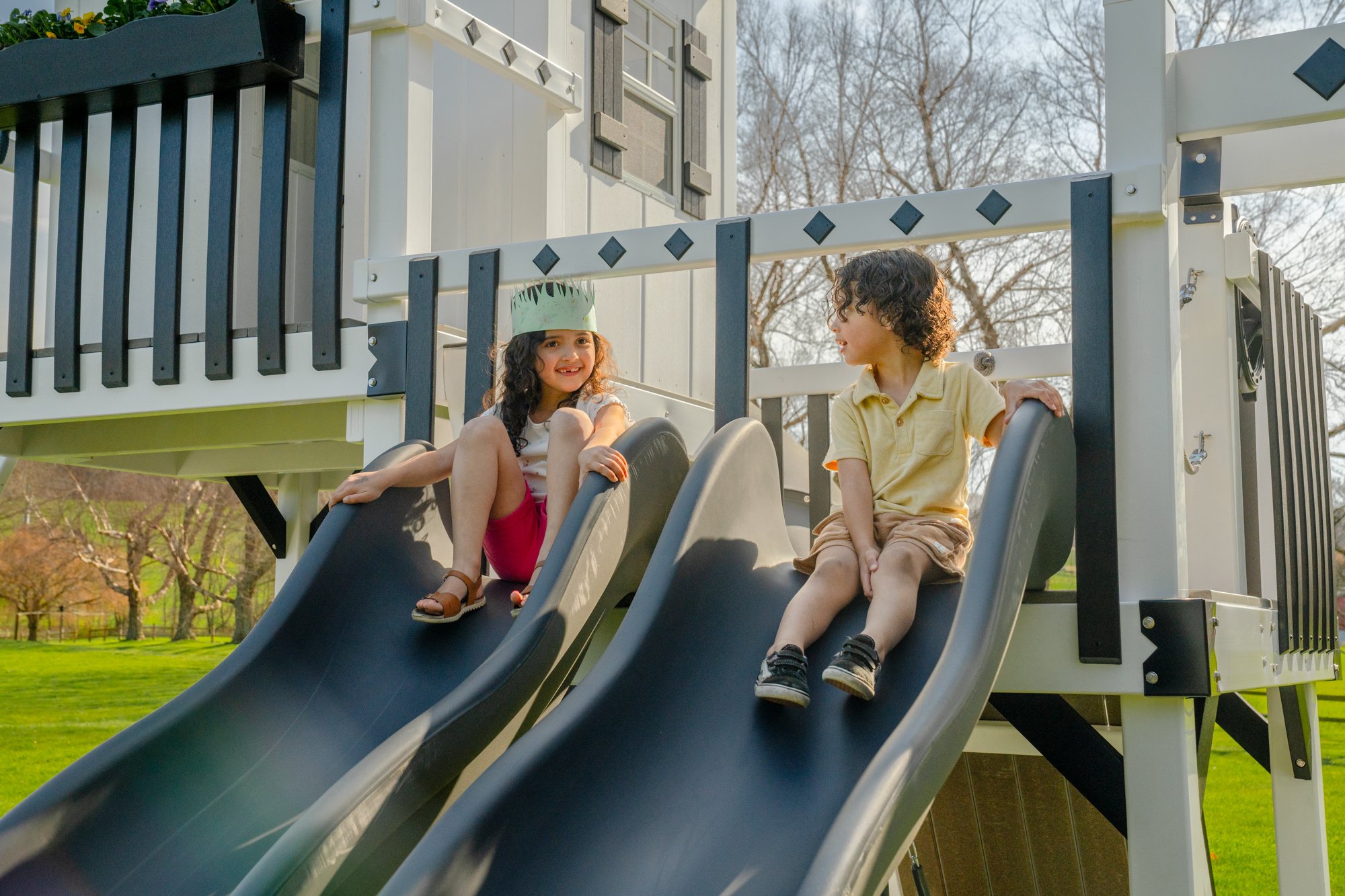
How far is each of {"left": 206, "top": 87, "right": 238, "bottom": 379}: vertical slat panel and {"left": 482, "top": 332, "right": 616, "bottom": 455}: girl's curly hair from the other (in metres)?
0.97

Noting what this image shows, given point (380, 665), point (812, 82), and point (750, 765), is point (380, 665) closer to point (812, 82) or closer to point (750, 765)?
point (750, 765)

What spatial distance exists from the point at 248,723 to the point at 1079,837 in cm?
274

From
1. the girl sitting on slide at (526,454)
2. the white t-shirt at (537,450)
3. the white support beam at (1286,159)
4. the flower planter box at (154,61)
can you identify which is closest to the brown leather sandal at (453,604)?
the girl sitting on slide at (526,454)

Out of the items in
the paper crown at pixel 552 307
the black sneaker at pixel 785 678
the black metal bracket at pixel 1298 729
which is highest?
the paper crown at pixel 552 307

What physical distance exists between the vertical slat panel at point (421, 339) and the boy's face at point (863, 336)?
100cm

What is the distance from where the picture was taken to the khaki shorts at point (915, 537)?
2.32 meters

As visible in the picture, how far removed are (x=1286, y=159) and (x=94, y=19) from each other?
334 centimetres

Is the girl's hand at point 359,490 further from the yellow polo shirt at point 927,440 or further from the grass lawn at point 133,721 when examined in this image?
the grass lawn at point 133,721

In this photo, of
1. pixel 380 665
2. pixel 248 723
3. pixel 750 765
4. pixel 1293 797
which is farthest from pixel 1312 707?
pixel 248 723

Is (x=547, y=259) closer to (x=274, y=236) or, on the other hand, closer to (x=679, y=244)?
(x=679, y=244)

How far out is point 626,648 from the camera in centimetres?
210

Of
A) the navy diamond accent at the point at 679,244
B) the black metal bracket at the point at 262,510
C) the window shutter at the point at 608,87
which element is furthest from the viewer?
the black metal bracket at the point at 262,510

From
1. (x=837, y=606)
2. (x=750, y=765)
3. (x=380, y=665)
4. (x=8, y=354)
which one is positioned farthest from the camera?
(x=8, y=354)

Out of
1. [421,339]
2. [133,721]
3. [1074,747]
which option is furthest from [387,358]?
[133,721]
